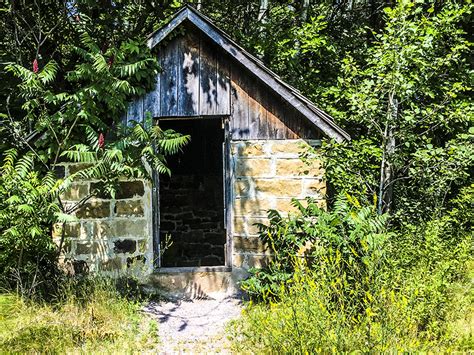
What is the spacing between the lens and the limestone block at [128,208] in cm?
710

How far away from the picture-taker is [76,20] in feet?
29.8

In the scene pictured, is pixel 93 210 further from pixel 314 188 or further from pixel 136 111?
pixel 314 188

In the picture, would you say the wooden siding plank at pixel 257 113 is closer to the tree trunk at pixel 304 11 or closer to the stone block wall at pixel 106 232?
the stone block wall at pixel 106 232

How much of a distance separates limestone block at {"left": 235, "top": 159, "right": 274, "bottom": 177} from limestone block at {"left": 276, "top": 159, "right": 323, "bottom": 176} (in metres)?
0.14

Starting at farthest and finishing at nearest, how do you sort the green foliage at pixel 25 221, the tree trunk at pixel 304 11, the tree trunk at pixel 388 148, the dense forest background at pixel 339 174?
1. the tree trunk at pixel 304 11
2. the tree trunk at pixel 388 148
3. the green foliage at pixel 25 221
4. the dense forest background at pixel 339 174

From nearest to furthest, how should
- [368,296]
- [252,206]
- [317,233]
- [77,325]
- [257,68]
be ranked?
[368,296] < [77,325] < [317,233] < [257,68] < [252,206]

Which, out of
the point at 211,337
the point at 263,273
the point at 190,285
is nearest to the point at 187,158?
the point at 190,285

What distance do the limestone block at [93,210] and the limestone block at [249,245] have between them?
209cm

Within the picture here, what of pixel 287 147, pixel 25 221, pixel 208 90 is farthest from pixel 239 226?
pixel 25 221

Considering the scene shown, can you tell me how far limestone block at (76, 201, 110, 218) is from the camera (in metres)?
7.09

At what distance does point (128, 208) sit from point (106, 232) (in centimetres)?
51

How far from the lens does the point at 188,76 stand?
23.3 ft

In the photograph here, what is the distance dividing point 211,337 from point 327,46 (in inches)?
284

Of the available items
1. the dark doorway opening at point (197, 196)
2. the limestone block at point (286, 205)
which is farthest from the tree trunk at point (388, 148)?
the dark doorway opening at point (197, 196)
